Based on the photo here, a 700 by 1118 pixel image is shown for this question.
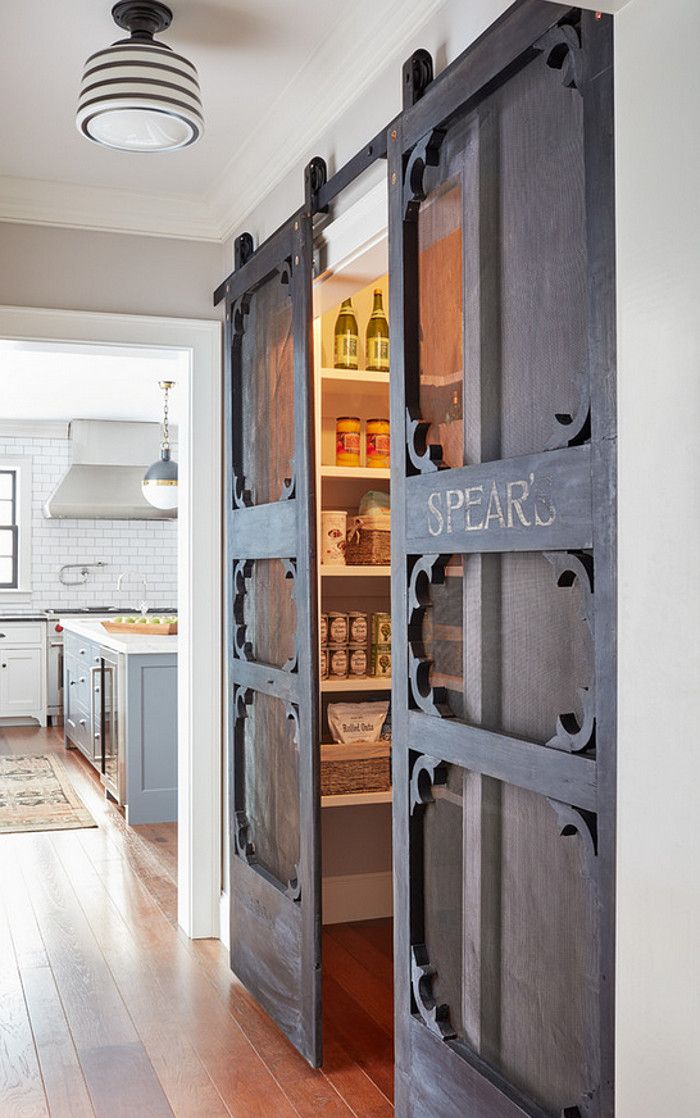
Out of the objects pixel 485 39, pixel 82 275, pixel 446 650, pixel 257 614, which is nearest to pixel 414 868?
pixel 446 650

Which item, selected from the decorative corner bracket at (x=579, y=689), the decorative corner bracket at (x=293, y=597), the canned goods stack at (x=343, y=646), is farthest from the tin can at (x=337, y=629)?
the decorative corner bracket at (x=579, y=689)

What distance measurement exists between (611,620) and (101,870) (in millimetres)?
4037

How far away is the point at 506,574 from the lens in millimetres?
1929

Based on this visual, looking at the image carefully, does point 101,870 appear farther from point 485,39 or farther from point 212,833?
point 485,39

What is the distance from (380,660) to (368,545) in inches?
16.9

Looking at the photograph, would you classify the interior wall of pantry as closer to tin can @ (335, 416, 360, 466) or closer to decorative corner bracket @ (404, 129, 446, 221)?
decorative corner bracket @ (404, 129, 446, 221)

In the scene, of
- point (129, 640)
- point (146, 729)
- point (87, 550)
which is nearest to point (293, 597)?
point (146, 729)

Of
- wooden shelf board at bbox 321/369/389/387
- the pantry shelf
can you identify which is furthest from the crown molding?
the pantry shelf

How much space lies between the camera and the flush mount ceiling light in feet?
8.24

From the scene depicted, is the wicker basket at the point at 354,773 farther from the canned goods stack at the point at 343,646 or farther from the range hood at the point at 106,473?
the range hood at the point at 106,473

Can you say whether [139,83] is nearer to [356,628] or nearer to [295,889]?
[356,628]

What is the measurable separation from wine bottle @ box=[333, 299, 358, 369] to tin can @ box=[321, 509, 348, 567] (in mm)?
565

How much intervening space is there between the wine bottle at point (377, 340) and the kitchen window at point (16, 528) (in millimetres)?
6707

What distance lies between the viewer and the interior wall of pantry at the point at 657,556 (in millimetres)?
1232
